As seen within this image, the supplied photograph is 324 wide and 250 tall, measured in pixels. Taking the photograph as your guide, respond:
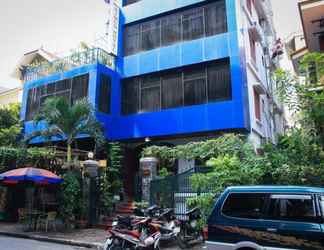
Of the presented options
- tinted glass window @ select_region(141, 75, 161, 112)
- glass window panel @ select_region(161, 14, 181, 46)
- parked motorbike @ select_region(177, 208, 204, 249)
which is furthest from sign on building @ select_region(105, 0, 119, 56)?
parked motorbike @ select_region(177, 208, 204, 249)

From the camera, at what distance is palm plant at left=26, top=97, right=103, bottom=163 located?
14.6 meters

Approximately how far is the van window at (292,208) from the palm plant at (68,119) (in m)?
10.7

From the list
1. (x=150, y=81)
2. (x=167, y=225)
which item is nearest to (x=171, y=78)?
(x=150, y=81)

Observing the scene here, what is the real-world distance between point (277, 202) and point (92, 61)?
48.8 ft

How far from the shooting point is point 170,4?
1764 centimetres

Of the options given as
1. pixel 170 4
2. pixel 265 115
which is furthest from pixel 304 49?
pixel 170 4

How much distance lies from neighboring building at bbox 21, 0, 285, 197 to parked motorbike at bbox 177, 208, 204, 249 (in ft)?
19.6

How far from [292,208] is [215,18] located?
12933mm

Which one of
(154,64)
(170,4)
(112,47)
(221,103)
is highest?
(170,4)

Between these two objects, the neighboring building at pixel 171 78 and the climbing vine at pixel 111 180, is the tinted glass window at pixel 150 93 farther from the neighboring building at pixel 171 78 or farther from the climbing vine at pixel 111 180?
the climbing vine at pixel 111 180

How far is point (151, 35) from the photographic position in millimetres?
18281

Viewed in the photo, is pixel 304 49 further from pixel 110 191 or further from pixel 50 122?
pixel 50 122

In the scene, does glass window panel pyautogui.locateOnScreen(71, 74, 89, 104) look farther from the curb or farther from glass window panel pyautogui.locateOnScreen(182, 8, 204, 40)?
the curb

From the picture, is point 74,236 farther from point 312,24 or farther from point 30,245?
point 312,24
